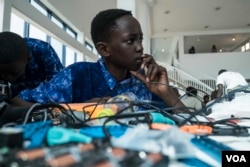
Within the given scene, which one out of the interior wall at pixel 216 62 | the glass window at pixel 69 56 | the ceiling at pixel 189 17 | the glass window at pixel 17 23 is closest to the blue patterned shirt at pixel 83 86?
the glass window at pixel 17 23

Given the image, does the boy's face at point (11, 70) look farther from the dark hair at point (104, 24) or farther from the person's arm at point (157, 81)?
the person's arm at point (157, 81)

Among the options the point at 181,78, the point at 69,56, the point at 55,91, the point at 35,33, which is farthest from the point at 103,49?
the point at 181,78

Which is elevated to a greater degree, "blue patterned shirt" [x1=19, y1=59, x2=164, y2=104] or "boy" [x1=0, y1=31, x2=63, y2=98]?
"boy" [x1=0, y1=31, x2=63, y2=98]

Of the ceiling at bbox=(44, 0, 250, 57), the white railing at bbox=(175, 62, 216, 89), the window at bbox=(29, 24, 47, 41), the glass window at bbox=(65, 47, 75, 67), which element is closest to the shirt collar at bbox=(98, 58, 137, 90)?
the window at bbox=(29, 24, 47, 41)

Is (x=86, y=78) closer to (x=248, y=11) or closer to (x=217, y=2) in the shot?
(x=217, y=2)

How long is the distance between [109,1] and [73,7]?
73cm

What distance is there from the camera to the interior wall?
6.63m

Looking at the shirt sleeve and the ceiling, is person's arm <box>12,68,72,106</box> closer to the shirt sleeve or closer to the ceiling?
the shirt sleeve

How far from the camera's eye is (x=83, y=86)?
0.76m

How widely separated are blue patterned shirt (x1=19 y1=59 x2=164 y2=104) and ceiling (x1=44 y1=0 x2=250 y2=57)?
153 inches

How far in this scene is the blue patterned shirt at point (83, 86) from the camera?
2.36 ft

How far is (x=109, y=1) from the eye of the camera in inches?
178

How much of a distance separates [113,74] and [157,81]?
15cm

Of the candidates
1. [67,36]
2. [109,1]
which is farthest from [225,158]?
[67,36]
